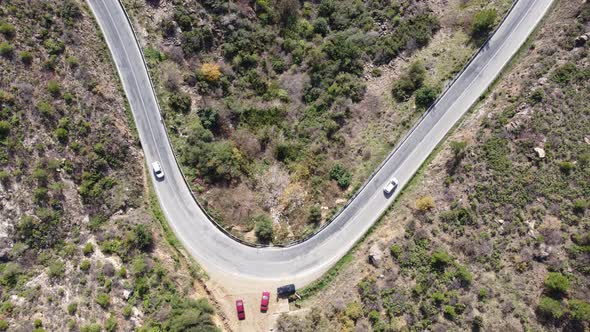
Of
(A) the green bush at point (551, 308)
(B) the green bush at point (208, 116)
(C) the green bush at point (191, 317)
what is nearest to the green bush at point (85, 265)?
(C) the green bush at point (191, 317)

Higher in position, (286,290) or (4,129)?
(4,129)

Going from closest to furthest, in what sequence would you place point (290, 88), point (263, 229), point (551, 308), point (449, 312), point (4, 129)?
point (551, 308)
point (4, 129)
point (449, 312)
point (263, 229)
point (290, 88)

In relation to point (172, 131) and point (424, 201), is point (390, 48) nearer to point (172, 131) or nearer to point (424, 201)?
point (424, 201)

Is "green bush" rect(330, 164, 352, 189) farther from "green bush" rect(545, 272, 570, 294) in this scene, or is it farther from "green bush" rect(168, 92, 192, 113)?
"green bush" rect(545, 272, 570, 294)

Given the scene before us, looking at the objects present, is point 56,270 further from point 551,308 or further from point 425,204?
point 551,308

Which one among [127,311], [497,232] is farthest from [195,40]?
[497,232]

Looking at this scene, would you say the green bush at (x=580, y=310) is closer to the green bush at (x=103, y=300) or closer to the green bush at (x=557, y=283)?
the green bush at (x=557, y=283)

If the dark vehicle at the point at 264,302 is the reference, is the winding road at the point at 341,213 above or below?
above
